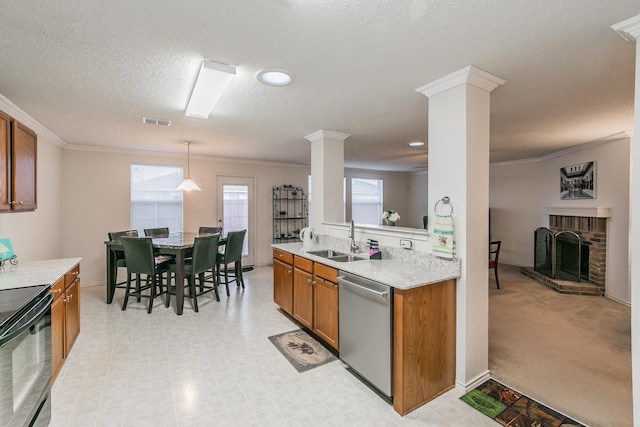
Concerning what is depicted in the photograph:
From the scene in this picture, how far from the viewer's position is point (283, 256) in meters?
3.55

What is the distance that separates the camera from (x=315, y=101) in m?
2.79

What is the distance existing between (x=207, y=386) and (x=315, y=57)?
251 cm

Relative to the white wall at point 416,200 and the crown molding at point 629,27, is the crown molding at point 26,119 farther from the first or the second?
the white wall at point 416,200

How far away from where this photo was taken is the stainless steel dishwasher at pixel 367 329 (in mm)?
2012

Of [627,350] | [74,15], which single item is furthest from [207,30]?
[627,350]

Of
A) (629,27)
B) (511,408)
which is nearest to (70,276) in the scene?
(511,408)

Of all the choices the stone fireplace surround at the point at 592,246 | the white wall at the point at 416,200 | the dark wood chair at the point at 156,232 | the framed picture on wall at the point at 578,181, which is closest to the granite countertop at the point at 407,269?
the dark wood chair at the point at 156,232

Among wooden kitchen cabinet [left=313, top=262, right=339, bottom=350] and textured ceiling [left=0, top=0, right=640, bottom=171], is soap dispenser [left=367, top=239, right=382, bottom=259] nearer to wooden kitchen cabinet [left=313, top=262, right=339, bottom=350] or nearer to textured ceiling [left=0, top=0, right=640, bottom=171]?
wooden kitchen cabinet [left=313, top=262, right=339, bottom=350]

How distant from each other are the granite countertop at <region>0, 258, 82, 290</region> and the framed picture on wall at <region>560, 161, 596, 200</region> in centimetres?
687

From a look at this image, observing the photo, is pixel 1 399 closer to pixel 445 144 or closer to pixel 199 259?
pixel 199 259

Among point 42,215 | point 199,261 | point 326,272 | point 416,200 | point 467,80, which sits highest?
point 467,80

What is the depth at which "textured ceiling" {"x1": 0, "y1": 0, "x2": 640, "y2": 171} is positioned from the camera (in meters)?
1.50

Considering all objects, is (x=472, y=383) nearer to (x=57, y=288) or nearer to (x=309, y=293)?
(x=309, y=293)

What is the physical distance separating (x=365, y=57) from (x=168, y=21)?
1.18m
